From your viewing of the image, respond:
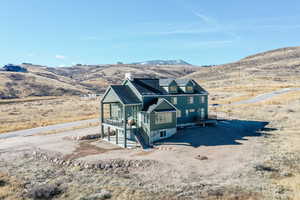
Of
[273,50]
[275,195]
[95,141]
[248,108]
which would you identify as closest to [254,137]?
[275,195]

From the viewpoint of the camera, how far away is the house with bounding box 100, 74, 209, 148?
30.0 metres

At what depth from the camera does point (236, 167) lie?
21.2 metres

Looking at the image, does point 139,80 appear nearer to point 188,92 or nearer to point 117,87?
point 117,87

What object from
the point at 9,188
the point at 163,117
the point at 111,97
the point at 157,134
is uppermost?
the point at 111,97

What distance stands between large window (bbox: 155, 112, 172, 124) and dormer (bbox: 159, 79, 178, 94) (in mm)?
5013

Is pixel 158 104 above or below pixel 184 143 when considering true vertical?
above

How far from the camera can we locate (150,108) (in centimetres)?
3011

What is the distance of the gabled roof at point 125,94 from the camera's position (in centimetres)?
3036

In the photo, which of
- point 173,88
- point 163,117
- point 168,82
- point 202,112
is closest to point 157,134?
point 163,117

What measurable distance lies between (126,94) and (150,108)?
4275mm

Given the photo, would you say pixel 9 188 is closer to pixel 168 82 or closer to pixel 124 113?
pixel 124 113

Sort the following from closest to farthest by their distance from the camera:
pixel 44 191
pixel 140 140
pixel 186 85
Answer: pixel 44 191, pixel 140 140, pixel 186 85

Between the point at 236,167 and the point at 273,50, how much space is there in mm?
207441

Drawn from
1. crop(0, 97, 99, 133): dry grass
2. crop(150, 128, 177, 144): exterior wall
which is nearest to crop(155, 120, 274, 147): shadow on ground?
crop(150, 128, 177, 144): exterior wall
